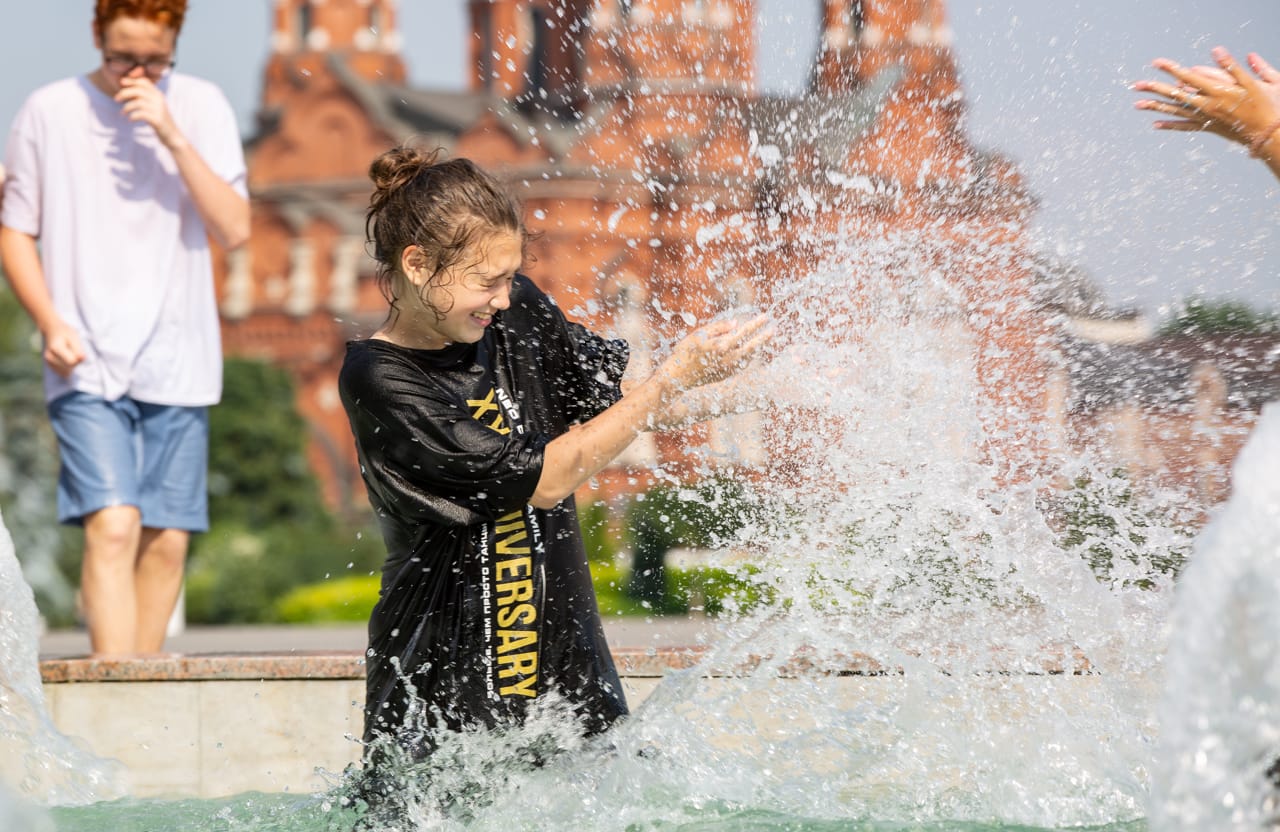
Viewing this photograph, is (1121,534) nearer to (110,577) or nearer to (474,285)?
(474,285)

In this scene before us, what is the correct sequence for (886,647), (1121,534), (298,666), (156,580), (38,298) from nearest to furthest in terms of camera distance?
1. (886,647)
2. (1121,534)
3. (298,666)
4. (38,298)
5. (156,580)

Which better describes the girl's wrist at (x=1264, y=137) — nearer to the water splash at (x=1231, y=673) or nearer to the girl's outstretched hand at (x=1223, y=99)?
the girl's outstretched hand at (x=1223, y=99)

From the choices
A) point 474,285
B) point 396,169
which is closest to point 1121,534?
point 474,285

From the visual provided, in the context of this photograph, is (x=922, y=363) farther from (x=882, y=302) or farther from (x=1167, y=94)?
(x=1167, y=94)

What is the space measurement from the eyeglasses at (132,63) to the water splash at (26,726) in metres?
2.39

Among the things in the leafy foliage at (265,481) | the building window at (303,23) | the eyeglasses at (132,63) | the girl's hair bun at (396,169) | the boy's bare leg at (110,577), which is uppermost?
the building window at (303,23)

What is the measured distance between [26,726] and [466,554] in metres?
1.36

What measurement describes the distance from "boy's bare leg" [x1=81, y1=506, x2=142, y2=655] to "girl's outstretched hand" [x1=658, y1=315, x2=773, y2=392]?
278 cm

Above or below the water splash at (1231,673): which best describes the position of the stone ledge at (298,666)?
below

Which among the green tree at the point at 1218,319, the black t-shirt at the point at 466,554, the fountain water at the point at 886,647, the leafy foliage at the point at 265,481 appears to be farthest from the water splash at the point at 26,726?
the leafy foliage at the point at 265,481

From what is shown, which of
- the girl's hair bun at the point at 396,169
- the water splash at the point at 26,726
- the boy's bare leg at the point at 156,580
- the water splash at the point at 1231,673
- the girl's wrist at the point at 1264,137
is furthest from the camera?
the boy's bare leg at the point at 156,580

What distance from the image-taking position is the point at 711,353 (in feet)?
10.2

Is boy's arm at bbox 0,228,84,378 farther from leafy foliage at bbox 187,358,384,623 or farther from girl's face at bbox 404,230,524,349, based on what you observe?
leafy foliage at bbox 187,358,384,623

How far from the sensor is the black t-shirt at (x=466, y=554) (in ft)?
10.4
